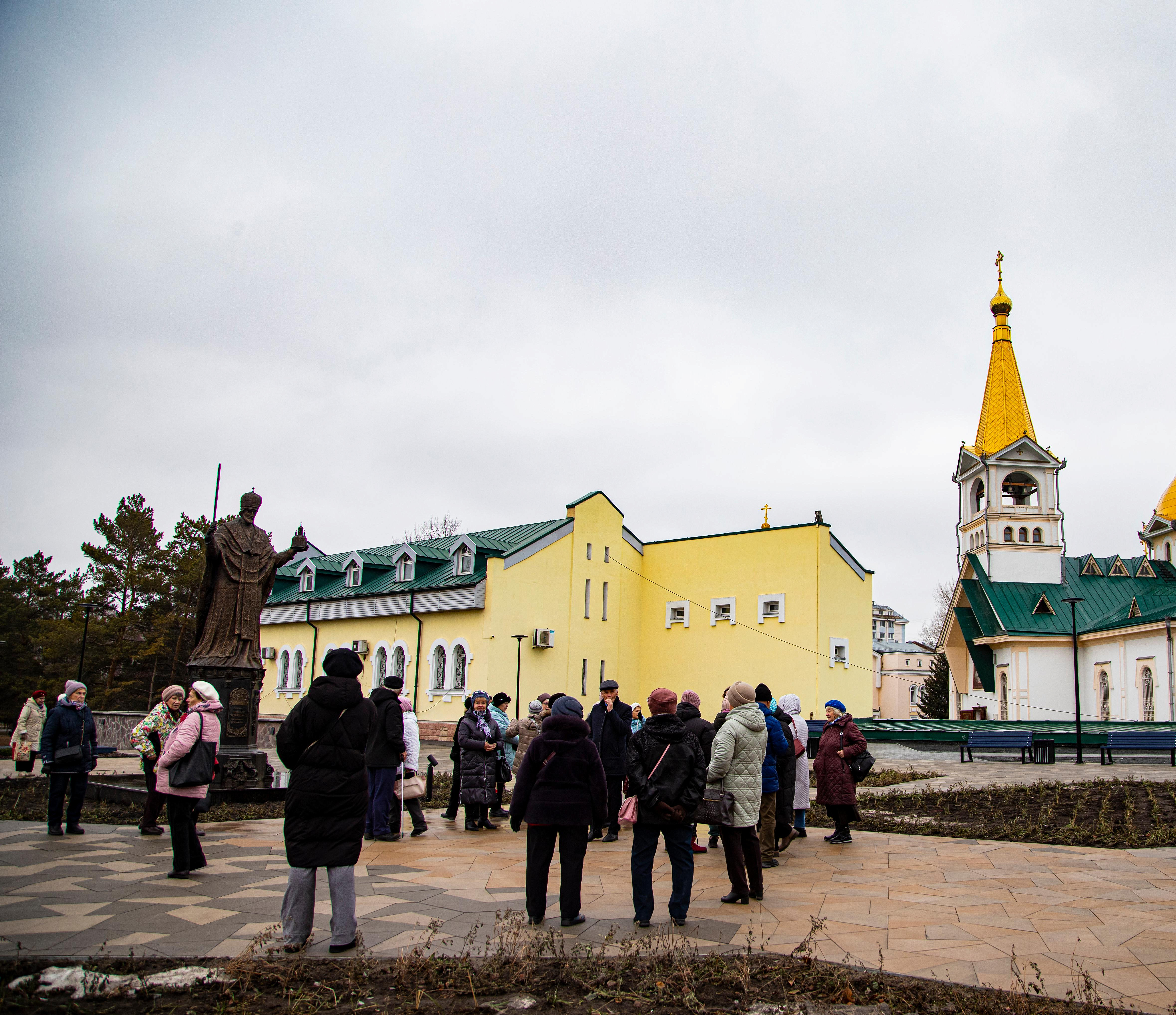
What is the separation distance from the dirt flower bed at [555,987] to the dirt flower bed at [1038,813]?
6298mm

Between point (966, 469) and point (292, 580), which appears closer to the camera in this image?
point (292, 580)

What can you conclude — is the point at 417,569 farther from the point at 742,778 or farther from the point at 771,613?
the point at 742,778

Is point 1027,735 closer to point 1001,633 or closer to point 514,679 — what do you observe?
point 514,679

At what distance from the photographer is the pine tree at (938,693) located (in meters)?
62.7

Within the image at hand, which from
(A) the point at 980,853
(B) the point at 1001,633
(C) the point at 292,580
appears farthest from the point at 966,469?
(A) the point at 980,853

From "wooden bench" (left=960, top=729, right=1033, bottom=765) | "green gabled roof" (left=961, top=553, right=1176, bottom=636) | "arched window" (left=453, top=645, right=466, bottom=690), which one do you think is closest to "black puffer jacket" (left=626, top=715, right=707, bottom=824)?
"wooden bench" (left=960, top=729, right=1033, bottom=765)

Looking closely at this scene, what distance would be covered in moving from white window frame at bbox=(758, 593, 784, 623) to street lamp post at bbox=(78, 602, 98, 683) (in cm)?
2377

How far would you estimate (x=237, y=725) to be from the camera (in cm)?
1327

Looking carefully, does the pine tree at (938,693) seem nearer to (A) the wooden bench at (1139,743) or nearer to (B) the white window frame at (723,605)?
(B) the white window frame at (723,605)

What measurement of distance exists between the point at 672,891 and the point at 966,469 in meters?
53.8

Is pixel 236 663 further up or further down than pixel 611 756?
further up

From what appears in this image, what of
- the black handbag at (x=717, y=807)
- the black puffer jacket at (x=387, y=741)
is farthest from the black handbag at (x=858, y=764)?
the black puffer jacket at (x=387, y=741)

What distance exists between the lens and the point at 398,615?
33.9 m

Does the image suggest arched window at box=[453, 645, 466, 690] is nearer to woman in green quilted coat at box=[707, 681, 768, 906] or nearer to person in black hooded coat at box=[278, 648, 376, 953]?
woman in green quilted coat at box=[707, 681, 768, 906]
